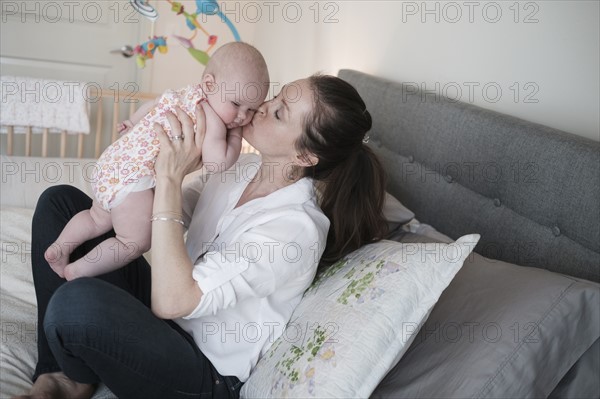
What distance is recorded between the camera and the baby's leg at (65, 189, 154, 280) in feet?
4.76

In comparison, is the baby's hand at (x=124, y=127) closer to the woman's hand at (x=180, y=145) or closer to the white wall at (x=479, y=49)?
the woman's hand at (x=180, y=145)

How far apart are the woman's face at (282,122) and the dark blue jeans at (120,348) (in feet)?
1.52

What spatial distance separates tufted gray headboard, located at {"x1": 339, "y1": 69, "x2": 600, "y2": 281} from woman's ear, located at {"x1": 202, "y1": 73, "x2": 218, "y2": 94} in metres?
0.69

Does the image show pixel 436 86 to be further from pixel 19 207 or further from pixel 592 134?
pixel 19 207

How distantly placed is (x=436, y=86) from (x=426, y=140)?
0.99 feet

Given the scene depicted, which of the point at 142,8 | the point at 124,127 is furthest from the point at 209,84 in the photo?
the point at 142,8

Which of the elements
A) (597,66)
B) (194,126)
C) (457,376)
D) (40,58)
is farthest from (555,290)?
(40,58)

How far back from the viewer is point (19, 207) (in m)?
2.34

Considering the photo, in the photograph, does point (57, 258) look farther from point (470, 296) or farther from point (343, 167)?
point (470, 296)

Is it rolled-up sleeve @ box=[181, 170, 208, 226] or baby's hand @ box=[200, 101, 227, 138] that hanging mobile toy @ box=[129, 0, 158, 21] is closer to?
rolled-up sleeve @ box=[181, 170, 208, 226]

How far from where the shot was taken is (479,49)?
1.90 meters

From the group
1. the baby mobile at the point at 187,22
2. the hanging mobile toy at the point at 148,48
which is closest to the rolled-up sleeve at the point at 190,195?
the baby mobile at the point at 187,22

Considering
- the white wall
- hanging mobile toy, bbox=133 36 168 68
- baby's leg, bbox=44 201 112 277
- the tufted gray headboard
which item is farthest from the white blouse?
hanging mobile toy, bbox=133 36 168 68

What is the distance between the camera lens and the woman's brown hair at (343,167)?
4.69ft
